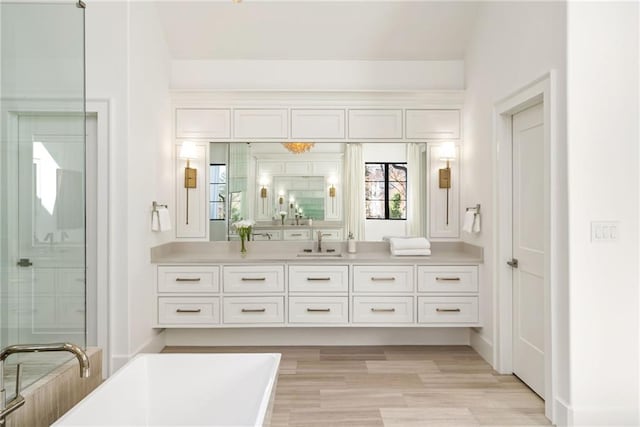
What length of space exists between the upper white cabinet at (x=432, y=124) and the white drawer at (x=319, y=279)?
145 cm

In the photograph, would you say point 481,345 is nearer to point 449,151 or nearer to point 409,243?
point 409,243

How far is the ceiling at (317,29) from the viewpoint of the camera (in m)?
A: 3.73

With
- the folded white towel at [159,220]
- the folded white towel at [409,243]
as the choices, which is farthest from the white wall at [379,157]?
the folded white towel at [159,220]

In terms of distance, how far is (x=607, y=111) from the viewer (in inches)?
95.2

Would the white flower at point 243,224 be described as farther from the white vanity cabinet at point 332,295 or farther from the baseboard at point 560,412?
the baseboard at point 560,412

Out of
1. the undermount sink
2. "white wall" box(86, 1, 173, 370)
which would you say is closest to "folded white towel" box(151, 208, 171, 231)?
"white wall" box(86, 1, 173, 370)

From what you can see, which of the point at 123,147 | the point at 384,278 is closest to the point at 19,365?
the point at 123,147

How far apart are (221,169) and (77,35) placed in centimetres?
254

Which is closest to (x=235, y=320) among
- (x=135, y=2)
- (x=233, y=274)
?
(x=233, y=274)

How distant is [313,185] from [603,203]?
2.41 meters

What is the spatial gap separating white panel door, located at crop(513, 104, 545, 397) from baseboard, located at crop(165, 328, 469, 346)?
834 millimetres

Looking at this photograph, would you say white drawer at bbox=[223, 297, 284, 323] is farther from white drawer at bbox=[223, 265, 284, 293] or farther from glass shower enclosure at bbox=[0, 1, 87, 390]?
glass shower enclosure at bbox=[0, 1, 87, 390]

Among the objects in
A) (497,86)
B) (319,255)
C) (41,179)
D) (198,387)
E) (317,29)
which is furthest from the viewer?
(319,255)

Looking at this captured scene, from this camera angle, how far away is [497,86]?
336 centimetres
